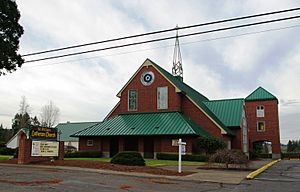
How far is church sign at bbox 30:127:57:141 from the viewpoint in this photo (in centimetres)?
2548

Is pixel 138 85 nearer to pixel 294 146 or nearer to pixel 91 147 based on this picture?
pixel 91 147

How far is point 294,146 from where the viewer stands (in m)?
127

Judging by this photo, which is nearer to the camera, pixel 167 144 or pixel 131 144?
pixel 167 144

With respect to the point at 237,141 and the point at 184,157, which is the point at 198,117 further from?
the point at 184,157

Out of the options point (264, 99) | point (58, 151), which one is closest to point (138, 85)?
point (58, 151)

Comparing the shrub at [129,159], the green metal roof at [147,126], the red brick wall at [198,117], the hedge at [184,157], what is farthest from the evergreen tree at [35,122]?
the shrub at [129,159]

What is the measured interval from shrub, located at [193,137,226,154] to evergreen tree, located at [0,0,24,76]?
63.3 feet

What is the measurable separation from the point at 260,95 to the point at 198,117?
27597 millimetres

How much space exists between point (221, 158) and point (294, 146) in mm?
114738

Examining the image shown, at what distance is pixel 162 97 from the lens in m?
41.4

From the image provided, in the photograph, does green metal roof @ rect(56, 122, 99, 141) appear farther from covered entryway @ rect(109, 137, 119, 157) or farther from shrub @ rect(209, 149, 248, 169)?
shrub @ rect(209, 149, 248, 169)

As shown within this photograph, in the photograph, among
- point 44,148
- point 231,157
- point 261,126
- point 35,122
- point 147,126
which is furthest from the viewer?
point 35,122

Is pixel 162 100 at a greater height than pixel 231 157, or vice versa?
pixel 162 100

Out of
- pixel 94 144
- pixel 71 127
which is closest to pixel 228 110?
pixel 94 144
